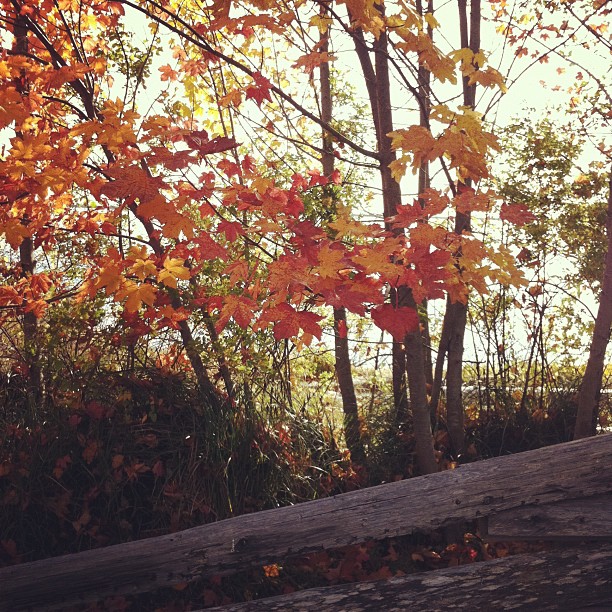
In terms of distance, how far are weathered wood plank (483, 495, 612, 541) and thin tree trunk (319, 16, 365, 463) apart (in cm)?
158

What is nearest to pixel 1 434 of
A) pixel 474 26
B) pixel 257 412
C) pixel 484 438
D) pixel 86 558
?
pixel 86 558

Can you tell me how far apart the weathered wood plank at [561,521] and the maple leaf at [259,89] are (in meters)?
2.36

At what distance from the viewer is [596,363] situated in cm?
473

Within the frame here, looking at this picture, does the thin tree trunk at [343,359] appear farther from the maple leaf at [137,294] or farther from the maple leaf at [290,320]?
the maple leaf at [137,294]

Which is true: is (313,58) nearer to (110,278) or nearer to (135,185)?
(135,185)

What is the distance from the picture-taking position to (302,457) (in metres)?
4.29

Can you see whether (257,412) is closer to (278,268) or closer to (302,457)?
(302,457)

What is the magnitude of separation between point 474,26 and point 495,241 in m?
1.71

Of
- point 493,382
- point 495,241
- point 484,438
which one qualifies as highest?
point 495,241

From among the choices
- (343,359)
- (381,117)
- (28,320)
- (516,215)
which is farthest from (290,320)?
(28,320)

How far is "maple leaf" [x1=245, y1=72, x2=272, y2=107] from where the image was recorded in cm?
347

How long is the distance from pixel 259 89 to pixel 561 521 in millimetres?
2583

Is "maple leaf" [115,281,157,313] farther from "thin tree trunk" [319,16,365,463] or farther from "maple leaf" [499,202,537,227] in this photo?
"maple leaf" [499,202,537,227]

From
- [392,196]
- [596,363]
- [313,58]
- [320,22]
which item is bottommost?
[596,363]
